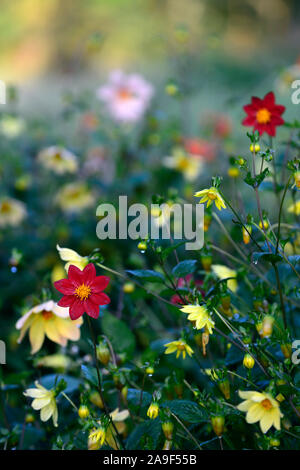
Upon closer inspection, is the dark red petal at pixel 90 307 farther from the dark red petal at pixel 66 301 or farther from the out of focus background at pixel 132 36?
the out of focus background at pixel 132 36

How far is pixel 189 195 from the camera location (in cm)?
148

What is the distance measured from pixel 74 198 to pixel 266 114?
2.66 ft

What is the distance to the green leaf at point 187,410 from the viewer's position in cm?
65

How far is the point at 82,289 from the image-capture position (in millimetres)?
643

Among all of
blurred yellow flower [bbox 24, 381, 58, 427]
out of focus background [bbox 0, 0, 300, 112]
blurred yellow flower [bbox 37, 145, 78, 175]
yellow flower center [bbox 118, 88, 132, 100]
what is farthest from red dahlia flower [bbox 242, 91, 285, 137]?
out of focus background [bbox 0, 0, 300, 112]

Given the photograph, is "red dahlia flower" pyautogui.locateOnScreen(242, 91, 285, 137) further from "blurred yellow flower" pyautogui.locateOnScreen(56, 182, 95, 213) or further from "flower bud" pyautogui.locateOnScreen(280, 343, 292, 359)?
"blurred yellow flower" pyautogui.locateOnScreen(56, 182, 95, 213)

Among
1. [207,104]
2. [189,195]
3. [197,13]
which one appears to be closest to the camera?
[189,195]

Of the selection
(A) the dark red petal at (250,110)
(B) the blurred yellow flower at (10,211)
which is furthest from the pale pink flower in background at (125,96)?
(A) the dark red petal at (250,110)

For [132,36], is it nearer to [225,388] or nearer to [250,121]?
[250,121]

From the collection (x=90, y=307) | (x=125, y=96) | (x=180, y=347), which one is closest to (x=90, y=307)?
(x=90, y=307)

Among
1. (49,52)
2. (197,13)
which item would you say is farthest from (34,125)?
(49,52)

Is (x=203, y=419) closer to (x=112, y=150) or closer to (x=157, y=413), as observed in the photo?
(x=157, y=413)

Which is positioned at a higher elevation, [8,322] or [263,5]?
[263,5]

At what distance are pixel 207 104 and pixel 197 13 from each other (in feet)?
2.69
